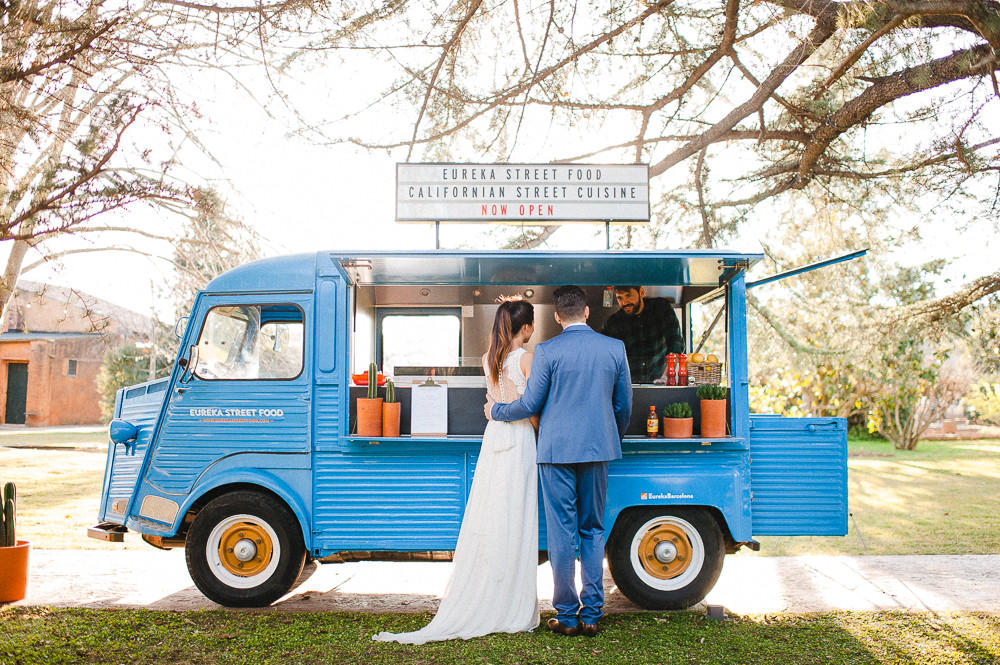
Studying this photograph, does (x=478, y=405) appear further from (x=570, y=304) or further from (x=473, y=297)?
(x=473, y=297)

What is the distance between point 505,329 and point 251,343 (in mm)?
1965

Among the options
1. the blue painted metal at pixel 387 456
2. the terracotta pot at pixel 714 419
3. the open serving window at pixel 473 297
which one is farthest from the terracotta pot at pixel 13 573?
the terracotta pot at pixel 714 419

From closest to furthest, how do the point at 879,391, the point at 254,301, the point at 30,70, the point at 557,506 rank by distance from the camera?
the point at 30,70 < the point at 557,506 < the point at 254,301 < the point at 879,391

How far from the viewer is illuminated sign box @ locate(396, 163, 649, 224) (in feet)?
18.9

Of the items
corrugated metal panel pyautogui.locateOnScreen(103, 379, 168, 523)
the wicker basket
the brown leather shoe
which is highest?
the wicker basket

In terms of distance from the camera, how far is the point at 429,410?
210 inches

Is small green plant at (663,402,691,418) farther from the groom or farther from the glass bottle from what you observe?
the groom

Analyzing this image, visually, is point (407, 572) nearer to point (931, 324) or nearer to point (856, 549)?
point (856, 549)

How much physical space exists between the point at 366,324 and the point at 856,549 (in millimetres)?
5566

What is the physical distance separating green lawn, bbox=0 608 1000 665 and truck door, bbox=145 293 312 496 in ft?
3.30

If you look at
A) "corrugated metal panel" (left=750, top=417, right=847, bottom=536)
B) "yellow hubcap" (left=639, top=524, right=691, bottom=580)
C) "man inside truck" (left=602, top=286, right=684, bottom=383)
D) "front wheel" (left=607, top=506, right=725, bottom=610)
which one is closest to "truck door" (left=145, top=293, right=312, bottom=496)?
"front wheel" (left=607, top=506, right=725, bottom=610)

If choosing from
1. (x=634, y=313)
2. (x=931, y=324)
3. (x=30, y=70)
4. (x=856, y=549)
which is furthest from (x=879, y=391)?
(x=30, y=70)

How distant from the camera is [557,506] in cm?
472

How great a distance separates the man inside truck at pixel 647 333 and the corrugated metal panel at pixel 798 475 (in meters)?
1.67
